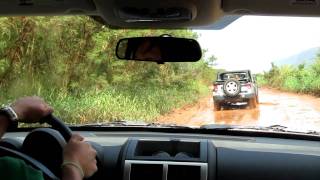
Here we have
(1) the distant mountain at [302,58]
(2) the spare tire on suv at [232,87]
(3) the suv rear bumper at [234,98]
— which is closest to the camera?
(2) the spare tire on suv at [232,87]

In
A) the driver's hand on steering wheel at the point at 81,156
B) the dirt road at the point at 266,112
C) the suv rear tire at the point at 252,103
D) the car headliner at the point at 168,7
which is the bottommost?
the dirt road at the point at 266,112

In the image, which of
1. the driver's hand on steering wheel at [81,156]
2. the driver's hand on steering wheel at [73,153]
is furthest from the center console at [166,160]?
the driver's hand on steering wheel at [81,156]

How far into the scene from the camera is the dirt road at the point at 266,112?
25.0 ft

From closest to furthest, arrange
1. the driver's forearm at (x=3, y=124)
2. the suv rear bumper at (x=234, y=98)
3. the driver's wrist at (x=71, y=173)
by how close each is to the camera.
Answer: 1. the driver's wrist at (x=71, y=173)
2. the driver's forearm at (x=3, y=124)
3. the suv rear bumper at (x=234, y=98)

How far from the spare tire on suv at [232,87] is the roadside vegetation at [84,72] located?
0.78m

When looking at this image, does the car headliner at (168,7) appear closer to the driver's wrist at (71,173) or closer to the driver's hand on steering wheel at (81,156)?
the driver's hand on steering wheel at (81,156)

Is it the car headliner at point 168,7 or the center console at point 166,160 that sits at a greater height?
the car headliner at point 168,7

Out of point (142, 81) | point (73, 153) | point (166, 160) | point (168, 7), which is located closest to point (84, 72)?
point (142, 81)

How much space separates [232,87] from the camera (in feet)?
24.6

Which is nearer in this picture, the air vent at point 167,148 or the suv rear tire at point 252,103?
the air vent at point 167,148

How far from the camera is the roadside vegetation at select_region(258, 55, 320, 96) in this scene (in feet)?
28.6

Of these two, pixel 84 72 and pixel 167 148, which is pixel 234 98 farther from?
pixel 84 72

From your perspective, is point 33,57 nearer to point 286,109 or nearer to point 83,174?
point 286,109

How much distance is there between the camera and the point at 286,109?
8930 mm
